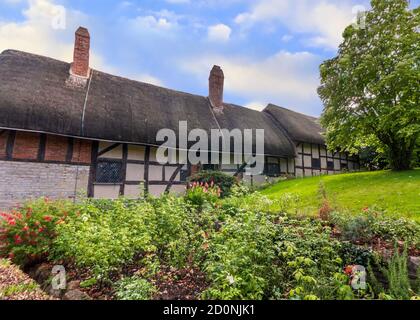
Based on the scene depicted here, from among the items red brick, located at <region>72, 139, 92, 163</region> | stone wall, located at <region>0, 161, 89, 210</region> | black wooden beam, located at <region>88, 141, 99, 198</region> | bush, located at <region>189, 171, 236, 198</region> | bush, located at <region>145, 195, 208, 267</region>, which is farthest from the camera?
bush, located at <region>189, 171, 236, 198</region>

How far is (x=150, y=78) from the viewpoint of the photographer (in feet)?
52.3

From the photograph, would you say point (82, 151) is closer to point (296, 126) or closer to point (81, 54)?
point (81, 54)

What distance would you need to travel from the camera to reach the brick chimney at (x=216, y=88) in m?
15.9

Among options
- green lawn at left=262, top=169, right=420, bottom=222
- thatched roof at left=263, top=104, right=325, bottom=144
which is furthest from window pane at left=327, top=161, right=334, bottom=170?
green lawn at left=262, top=169, right=420, bottom=222

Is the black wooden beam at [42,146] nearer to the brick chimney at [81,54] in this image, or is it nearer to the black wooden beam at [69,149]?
the black wooden beam at [69,149]

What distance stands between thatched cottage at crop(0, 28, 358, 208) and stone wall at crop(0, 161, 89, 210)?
27 millimetres

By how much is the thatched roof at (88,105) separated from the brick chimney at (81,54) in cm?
43

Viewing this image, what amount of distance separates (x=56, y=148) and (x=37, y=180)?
1325 mm

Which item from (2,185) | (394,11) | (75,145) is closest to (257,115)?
(394,11)

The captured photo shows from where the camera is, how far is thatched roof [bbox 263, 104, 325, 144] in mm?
17031

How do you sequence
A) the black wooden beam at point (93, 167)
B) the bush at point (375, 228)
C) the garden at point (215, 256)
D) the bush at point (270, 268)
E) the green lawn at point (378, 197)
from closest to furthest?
the bush at point (270, 268) → the garden at point (215, 256) → the bush at point (375, 228) → the green lawn at point (378, 197) → the black wooden beam at point (93, 167)

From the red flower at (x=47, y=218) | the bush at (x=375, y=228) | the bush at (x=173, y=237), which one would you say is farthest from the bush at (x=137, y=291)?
the bush at (x=375, y=228)

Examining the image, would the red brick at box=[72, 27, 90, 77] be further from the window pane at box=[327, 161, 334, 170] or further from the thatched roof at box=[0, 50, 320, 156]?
the window pane at box=[327, 161, 334, 170]
